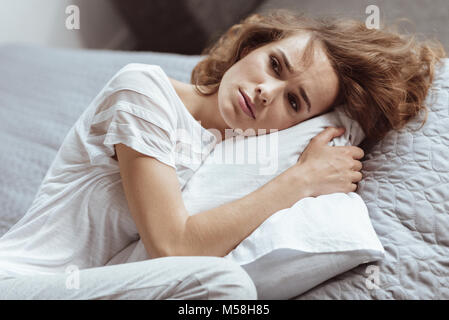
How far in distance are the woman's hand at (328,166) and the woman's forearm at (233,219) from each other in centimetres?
3

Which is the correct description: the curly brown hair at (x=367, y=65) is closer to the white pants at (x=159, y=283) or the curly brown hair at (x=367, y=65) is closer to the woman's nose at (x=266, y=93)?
the woman's nose at (x=266, y=93)

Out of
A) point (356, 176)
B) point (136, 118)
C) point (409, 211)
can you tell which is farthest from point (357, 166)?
point (136, 118)

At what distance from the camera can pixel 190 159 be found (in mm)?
966

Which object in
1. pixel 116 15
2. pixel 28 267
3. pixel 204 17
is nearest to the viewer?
pixel 28 267

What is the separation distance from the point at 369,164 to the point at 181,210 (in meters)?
0.45

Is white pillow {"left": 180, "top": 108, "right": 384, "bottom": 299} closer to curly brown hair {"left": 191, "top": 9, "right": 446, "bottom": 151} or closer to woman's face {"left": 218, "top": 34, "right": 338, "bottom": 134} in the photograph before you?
woman's face {"left": 218, "top": 34, "right": 338, "bottom": 134}

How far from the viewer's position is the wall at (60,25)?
209 centimetres

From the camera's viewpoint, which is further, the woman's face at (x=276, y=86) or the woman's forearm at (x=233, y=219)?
the woman's face at (x=276, y=86)

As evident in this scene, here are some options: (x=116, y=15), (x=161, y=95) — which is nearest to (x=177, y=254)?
(x=161, y=95)

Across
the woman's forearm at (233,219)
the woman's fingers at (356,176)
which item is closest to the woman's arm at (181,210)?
the woman's forearm at (233,219)

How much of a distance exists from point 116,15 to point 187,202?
190cm

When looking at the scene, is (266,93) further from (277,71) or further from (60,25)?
(60,25)
